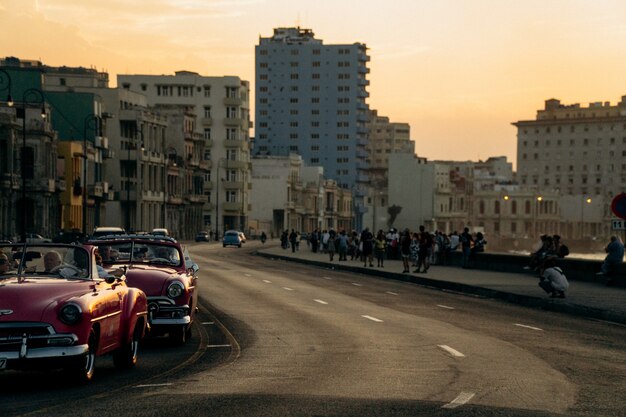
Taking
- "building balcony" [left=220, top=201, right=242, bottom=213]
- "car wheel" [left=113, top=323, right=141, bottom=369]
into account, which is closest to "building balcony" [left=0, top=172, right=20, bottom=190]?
"car wheel" [left=113, top=323, right=141, bottom=369]

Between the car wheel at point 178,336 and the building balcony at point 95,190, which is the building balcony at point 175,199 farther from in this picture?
the car wheel at point 178,336

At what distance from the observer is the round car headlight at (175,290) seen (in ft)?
62.3

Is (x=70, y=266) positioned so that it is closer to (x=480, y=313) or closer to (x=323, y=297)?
(x=480, y=313)

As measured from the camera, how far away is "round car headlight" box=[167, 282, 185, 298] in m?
19.0

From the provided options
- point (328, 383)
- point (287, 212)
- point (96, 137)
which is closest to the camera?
point (328, 383)

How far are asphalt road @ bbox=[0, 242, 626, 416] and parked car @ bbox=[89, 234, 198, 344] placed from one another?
39 cm

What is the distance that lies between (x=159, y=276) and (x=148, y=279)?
184mm

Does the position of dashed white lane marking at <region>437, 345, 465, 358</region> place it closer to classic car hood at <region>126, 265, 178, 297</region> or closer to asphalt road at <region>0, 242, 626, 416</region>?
asphalt road at <region>0, 242, 626, 416</region>

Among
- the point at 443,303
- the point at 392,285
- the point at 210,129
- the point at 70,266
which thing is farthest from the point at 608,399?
the point at 210,129

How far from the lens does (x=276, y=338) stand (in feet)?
68.8

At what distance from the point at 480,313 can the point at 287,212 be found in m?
165

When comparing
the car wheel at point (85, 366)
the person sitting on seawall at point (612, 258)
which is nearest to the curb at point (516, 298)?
the person sitting on seawall at point (612, 258)

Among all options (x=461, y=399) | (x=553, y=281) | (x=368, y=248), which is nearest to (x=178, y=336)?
(x=461, y=399)

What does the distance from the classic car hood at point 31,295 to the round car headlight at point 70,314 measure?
12 centimetres
